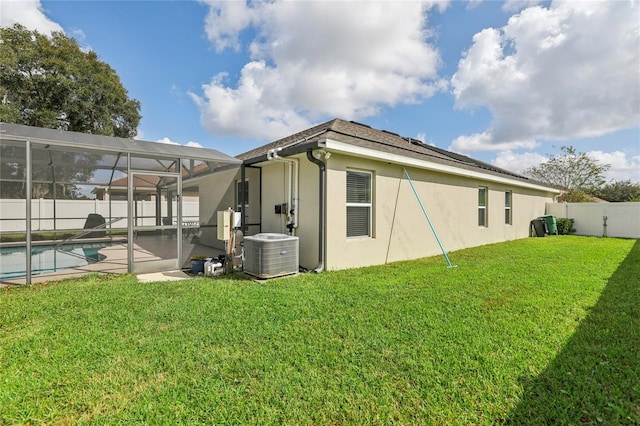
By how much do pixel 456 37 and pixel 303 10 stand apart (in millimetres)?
5242

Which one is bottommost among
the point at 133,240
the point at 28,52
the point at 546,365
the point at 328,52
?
the point at 546,365

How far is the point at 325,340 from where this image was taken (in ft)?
10.1

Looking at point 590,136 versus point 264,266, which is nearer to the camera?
point 264,266

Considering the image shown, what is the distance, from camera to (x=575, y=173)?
22.4 metres

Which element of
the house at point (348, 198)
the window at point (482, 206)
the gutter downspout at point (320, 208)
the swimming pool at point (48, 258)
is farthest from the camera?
the window at point (482, 206)

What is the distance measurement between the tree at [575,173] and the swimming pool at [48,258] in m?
28.1

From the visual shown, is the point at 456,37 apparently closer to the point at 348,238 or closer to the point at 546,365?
the point at 348,238

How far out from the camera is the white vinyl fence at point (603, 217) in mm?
13859

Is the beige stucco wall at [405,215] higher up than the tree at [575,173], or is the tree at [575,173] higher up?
the tree at [575,173]

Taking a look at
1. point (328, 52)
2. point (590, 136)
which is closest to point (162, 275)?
point (328, 52)

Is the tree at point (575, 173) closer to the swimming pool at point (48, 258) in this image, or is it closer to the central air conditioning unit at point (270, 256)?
the central air conditioning unit at point (270, 256)

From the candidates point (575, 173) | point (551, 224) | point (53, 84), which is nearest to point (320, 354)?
point (551, 224)

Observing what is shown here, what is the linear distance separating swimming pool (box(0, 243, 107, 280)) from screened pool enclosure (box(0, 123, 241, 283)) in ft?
0.05

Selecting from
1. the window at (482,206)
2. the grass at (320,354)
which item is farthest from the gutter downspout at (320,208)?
the window at (482,206)
